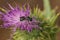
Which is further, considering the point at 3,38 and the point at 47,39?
the point at 3,38

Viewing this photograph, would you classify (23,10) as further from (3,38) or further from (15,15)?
(3,38)

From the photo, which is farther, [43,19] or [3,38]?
[3,38]

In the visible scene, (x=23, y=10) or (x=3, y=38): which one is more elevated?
(x=23, y=10)

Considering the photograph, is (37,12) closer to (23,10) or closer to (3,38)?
(23,10)

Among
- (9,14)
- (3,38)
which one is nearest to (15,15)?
(9,14)
